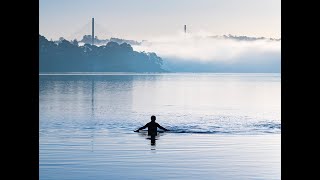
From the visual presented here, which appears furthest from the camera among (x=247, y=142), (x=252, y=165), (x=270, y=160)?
(x=247, y=142)

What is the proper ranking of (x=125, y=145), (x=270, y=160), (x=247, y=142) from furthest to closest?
1. (x=247, y=142)
2. (x=125, y=145)
3. (x=270, y=160)
